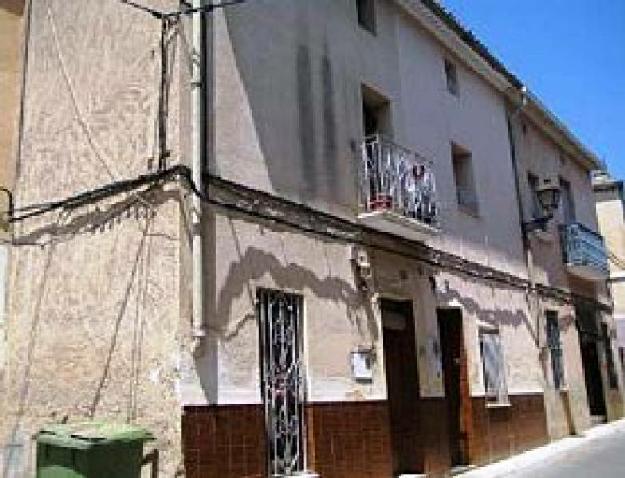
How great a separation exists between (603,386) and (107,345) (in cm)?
1487

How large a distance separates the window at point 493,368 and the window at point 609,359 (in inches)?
286

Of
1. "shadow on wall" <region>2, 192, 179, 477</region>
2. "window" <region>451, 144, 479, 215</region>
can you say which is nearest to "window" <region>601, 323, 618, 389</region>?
"window" <region>451, 144, 479, 215</region>

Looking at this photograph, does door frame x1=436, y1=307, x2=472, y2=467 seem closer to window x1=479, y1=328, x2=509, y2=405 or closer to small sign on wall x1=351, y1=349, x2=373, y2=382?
window x1=479, y1=328, x2=509, y2=405

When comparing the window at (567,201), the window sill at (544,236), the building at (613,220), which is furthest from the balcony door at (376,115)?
the building at (613,220)

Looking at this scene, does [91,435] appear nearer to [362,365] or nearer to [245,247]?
[245,247]

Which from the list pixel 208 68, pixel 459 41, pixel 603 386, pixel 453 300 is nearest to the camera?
pixel 208 68

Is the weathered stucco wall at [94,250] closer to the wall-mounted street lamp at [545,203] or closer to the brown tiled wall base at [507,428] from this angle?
the brown tiled wall base at [507,428]

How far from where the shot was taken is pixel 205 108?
24.4 ft

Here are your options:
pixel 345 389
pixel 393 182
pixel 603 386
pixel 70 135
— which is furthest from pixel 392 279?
pixel 603 386

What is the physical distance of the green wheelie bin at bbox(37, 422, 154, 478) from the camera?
18.8 feet

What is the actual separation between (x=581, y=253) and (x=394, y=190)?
911cm

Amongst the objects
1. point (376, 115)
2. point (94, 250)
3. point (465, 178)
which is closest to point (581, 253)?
point (465, 178)

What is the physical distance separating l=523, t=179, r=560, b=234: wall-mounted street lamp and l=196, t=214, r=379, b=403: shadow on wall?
701 centimetres

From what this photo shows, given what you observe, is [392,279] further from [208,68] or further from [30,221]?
[30,221]
